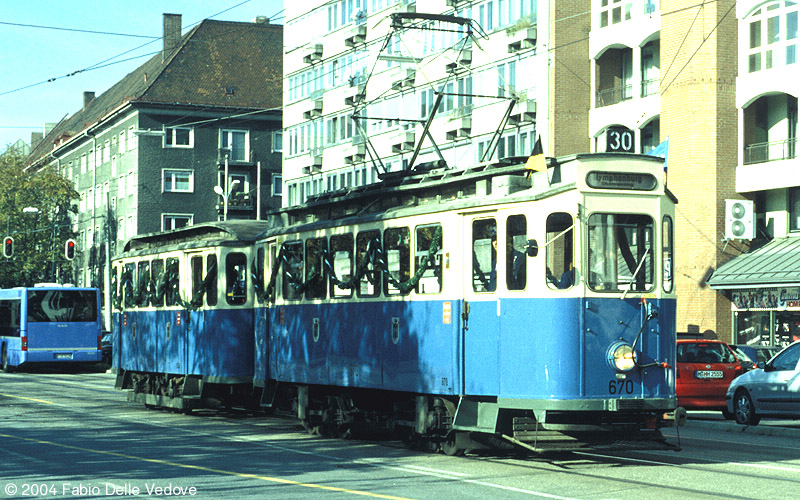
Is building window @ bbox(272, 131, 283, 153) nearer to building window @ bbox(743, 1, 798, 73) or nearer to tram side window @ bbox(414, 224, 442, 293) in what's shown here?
building window @ bbox(743, 1, 798, 73)

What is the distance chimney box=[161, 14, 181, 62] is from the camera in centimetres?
8138

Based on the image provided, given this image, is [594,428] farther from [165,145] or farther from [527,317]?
[165,145]

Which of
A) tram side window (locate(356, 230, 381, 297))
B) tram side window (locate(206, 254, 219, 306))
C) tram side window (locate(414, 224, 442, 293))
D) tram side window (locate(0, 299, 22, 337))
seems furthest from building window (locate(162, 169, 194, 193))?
tram side window (locate(414, 224, 442, 293))

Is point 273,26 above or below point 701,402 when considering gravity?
above

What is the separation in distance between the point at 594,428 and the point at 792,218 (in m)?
26.0

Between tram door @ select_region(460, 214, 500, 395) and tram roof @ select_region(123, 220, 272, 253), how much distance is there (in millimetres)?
6226

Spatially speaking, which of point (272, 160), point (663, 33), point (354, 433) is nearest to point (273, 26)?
point (272, 160)

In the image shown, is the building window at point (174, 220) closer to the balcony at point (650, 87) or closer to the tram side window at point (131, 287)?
the balcony at point (650, 87)

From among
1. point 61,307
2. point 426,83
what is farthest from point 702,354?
point 426,83

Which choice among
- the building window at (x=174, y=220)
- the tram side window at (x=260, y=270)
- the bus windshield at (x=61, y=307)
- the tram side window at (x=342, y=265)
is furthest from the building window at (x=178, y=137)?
the tram side window at (x=342, y=265)

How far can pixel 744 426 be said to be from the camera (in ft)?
67.8

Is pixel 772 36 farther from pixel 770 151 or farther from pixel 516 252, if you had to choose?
pixel 516 252

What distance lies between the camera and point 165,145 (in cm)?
7662

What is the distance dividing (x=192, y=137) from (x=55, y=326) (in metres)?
37.5
